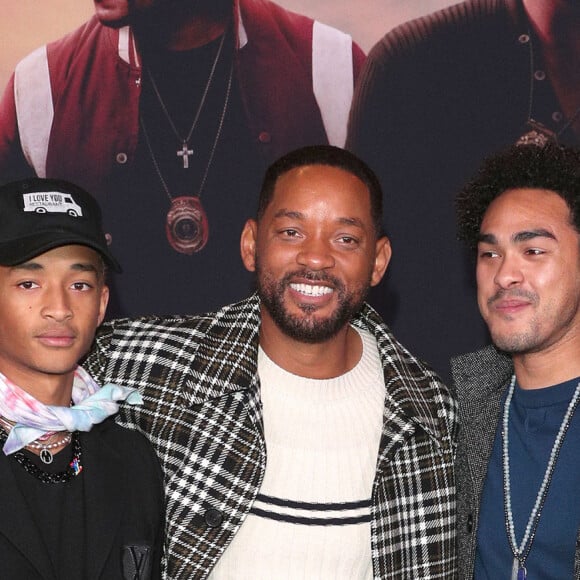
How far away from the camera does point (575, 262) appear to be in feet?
7.66

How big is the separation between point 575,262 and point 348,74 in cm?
145

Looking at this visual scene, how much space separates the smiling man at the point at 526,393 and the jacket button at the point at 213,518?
62 cm

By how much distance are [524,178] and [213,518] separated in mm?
1202

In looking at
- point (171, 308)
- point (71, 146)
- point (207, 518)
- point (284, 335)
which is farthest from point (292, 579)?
point (71, 146)

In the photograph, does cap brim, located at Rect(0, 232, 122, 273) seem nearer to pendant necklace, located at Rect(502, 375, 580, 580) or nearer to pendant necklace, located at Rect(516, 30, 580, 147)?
pendant necklace, located at Rect(502, 375, 580, 580)

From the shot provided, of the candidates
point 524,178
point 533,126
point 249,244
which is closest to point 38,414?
point 249,244

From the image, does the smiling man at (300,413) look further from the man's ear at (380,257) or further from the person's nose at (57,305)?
the person's nose at (57,305)

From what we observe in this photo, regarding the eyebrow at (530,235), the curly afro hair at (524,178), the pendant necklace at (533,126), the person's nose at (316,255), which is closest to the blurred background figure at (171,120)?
the pendant necklace at (533,126)

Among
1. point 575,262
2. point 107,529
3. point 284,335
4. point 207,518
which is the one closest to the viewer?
point 107,529

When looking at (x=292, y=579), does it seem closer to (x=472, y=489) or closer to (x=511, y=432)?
(x=472, y=489)

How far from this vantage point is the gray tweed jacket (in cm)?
232

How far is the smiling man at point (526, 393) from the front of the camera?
217 cm

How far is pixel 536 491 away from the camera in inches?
86.9

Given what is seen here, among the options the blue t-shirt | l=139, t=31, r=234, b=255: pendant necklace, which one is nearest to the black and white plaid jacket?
the blue t-shirt
